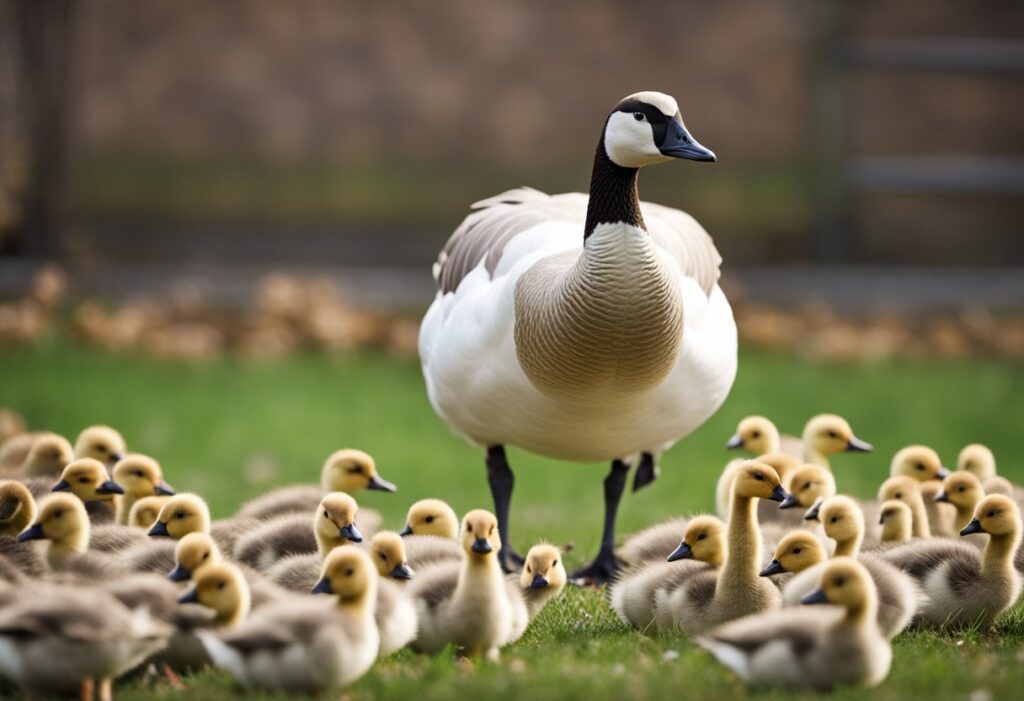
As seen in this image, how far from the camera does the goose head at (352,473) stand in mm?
6895

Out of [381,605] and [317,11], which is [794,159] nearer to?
[317,11]

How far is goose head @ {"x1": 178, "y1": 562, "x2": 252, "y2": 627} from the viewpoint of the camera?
16.5 feet

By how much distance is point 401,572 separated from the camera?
18.3ft

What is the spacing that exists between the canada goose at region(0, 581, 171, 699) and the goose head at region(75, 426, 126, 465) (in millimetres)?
2496

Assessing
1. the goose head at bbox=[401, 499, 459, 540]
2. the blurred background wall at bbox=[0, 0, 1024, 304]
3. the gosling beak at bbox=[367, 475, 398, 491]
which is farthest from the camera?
the blurred background wall at bbox=[0, 0, 1024, 304]

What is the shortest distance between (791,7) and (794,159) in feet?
4.94

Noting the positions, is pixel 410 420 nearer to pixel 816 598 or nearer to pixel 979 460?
pixel 979 460

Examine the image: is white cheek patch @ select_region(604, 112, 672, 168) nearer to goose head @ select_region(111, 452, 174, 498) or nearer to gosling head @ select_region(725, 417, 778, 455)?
gosling head @ select_region(725, 417, 778, 455)

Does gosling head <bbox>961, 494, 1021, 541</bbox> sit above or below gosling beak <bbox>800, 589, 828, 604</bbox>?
above

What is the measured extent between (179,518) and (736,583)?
2.14 m

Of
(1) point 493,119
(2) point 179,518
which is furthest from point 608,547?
(1) point 493,119

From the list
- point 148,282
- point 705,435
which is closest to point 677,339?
point 705,435

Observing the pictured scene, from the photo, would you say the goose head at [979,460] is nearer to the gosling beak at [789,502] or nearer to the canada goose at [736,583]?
the gosling beak at [789,502]

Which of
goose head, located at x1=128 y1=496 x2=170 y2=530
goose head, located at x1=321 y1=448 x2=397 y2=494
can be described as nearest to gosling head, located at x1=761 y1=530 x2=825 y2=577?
goose head, located at x1=321 y1=448 x2=397 y2=494
